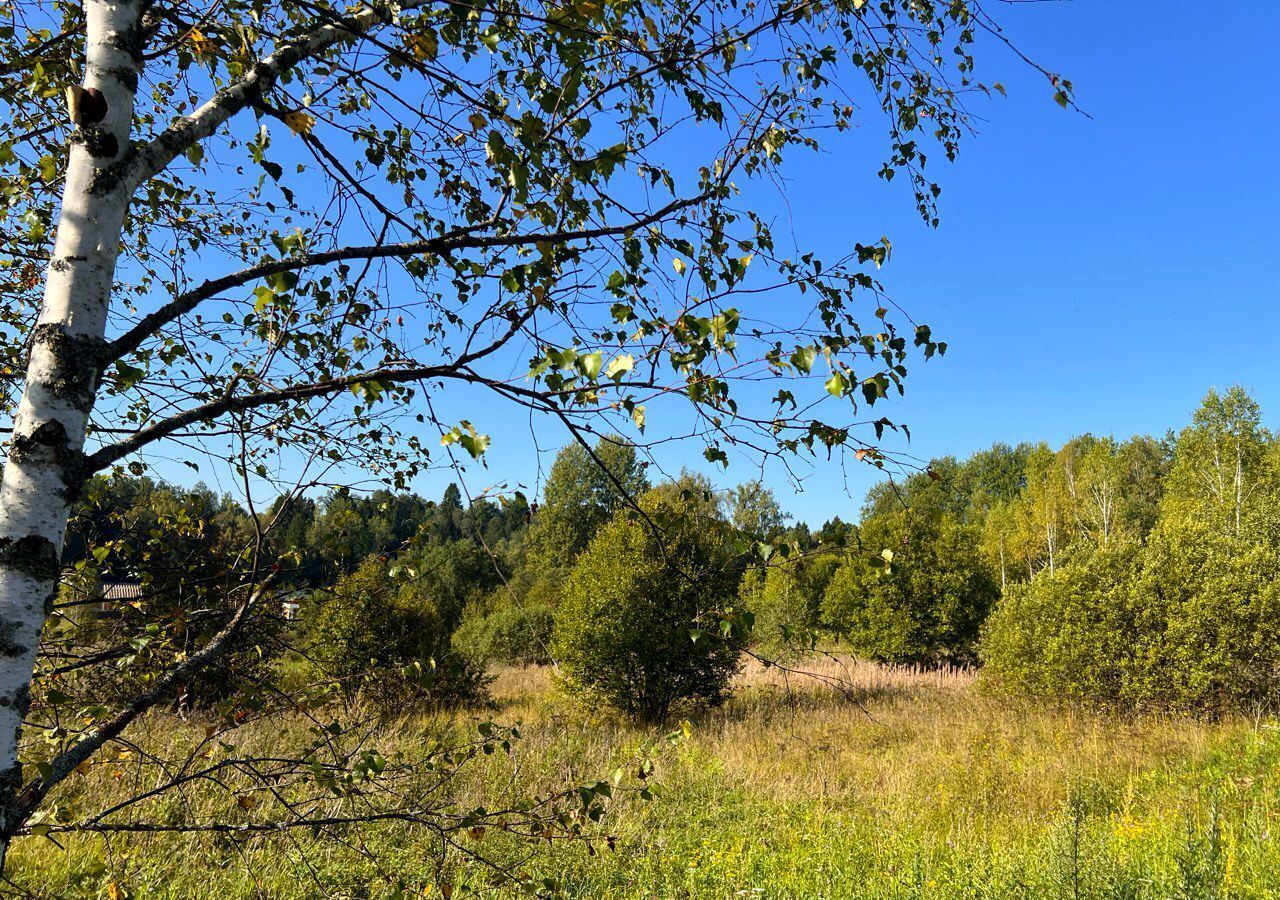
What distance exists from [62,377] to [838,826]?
252 inches

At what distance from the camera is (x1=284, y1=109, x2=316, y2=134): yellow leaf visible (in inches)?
63.5

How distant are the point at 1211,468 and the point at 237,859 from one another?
3476cm

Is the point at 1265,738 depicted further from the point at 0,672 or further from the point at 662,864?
the point at 0,672

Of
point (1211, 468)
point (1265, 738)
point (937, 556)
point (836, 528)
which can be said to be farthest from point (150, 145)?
point (1211, 468)

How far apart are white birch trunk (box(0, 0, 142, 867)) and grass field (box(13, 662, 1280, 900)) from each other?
0.97 metres

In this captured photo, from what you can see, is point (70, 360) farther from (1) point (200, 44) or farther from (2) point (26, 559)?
(1) point (200, 44)

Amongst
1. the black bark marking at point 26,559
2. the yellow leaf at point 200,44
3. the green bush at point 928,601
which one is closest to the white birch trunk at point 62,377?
the black bark marking at point 26,559

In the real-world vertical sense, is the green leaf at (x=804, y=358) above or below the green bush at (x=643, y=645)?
above

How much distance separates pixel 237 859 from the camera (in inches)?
196

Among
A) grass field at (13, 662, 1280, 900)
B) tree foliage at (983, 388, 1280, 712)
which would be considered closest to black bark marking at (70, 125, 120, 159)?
grass field at (13, 662, 1280, 900)

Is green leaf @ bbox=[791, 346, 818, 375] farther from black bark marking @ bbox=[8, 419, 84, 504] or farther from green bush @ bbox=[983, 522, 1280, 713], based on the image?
green bush @ bbox=[983, 522, 1280, 713]

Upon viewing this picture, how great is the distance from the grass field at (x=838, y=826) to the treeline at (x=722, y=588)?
75cm

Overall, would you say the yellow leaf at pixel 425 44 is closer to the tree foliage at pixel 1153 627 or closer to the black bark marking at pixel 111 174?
the black bark marking at pixel 111 174

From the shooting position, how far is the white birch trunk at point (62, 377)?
4.03 feet
